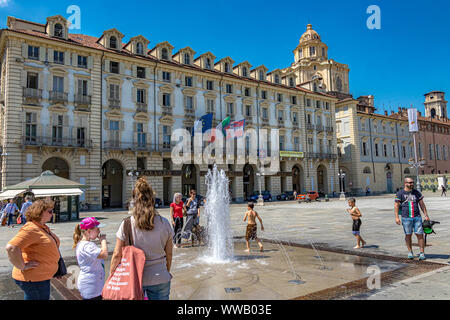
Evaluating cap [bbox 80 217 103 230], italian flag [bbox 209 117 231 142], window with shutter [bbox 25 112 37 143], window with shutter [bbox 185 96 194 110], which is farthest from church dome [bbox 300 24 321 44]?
cap [bbox 80 217 103 230]

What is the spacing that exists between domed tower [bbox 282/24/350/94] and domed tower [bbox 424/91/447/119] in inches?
1618

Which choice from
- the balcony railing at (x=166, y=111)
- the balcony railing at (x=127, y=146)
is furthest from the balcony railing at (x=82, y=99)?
the balcony railing at (x=166, y=111)

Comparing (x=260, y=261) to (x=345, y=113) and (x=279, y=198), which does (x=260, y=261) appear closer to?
(x=279, y=198)

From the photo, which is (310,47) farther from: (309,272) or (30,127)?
(309,272)

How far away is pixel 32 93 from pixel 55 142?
461cm

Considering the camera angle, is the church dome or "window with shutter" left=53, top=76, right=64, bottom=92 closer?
"window with shutter" left=53, top=76, right=64, bottom=92

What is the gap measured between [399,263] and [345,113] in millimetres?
51339

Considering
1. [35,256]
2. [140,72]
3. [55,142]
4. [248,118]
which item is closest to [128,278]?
[35,256]

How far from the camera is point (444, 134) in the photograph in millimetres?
72375

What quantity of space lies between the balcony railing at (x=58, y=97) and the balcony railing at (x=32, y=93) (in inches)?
37.6

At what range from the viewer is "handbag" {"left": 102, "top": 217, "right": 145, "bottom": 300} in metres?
3.04

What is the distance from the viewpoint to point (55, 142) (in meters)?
30.0

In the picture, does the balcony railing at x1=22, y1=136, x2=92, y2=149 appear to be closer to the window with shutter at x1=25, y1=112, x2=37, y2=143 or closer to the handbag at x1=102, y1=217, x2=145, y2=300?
the window with shutter at x1=25, y1=112, x2=37, y2=143

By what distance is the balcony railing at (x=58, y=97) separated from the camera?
98.8 feet
